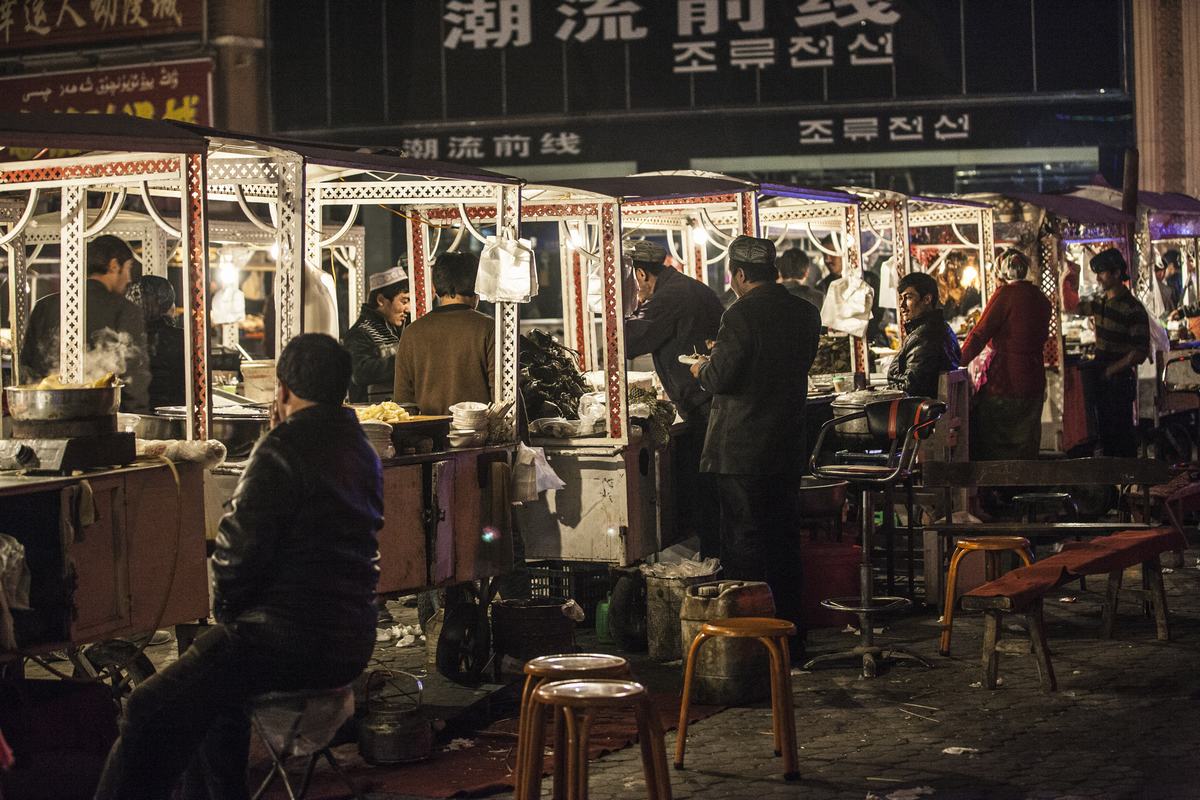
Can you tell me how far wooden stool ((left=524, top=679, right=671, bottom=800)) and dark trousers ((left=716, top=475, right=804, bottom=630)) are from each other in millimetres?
3157

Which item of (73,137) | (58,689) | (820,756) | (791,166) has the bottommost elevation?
(820,756)

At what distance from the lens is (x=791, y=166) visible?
21391mm

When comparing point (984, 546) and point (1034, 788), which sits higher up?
point (984, 546)

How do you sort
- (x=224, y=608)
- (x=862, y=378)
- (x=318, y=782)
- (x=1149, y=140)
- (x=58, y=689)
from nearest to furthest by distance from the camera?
(x=224, y=608) → (x=58, y=689) → (x=318, y=782) → (x=862, y=378) → (x=1149, y=140)

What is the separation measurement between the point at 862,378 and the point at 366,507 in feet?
25.7

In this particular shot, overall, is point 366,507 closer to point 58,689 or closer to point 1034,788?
point 58,689

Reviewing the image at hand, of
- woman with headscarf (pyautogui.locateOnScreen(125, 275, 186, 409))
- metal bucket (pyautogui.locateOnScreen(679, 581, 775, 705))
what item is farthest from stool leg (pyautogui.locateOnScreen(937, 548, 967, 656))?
woman with headscarf (pyautogui.locateOnScreen(125, 275, 186, 409))

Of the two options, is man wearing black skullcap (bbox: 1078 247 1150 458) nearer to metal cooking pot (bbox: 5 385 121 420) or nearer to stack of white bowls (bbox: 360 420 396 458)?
stack of white bowls (bbox: 360 420 396 458)

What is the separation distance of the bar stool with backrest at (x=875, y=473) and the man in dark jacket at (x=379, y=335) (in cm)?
307

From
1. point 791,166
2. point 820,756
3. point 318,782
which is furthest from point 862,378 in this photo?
point 791,166

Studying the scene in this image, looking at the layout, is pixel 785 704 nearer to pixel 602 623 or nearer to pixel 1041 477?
pixel 602 623

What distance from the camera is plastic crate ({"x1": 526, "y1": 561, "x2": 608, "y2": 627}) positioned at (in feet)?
30.2

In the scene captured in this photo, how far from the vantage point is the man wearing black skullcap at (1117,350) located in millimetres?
13945

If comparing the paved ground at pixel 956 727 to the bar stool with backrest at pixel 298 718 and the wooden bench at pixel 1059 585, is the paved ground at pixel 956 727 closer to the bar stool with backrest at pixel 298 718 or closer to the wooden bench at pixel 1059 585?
the wooden bench at pixel 1059 585
